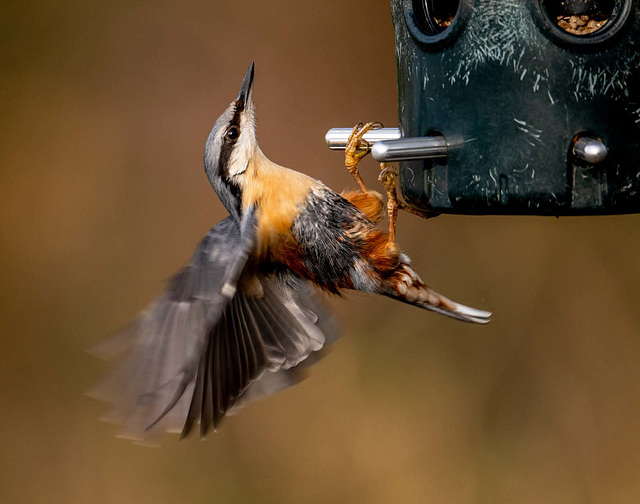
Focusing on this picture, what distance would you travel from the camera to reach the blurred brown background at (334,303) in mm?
5121

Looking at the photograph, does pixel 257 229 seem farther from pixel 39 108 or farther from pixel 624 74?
pixel 39 108

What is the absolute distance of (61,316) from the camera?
222 inches

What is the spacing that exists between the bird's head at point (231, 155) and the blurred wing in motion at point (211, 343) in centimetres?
10

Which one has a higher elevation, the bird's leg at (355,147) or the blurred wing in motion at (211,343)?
the bird's leg at (355,147)

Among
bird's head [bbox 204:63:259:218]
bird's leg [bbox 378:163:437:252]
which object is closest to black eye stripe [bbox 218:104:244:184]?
bird's head [bbox 204:63:259:218]

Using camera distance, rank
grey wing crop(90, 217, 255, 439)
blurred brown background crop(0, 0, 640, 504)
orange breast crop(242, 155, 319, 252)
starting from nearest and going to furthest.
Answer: grey wing crop(90, 217, 255, 439) → orange breast crop(242, 155, 319, 252) → blurred brown background crop(0, 0, 640, 504)

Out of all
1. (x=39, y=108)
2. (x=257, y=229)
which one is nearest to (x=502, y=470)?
(x=257, y=229)

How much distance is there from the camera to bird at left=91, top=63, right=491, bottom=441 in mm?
2803

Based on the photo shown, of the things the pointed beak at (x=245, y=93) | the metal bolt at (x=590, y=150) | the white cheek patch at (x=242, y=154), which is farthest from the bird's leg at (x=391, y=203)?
the metal bolt at (x=590, y=150)

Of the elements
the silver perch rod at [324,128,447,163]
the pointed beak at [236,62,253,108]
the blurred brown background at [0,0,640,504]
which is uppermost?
the pointed beak at [236,62,253,108]

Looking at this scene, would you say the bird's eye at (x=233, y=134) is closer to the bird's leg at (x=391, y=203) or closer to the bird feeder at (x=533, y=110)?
the bird's leg at (x=391, y=203)

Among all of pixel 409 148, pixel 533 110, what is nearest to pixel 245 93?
pixel 409 148

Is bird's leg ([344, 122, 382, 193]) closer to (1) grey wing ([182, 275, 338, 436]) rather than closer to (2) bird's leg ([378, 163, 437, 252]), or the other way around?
(2) bird's leg ([378, 163, 437, 252])

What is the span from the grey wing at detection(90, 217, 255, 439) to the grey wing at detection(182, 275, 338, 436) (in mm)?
79
